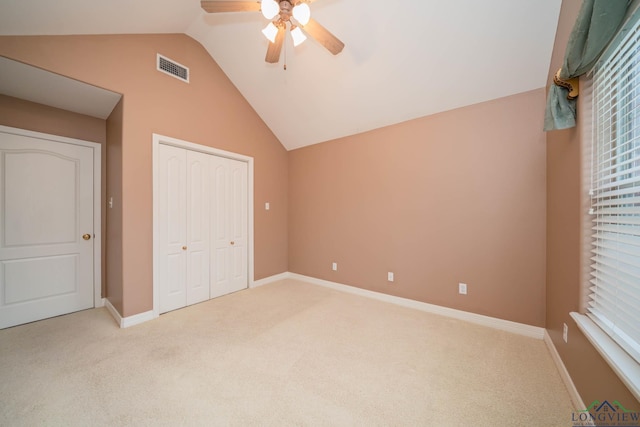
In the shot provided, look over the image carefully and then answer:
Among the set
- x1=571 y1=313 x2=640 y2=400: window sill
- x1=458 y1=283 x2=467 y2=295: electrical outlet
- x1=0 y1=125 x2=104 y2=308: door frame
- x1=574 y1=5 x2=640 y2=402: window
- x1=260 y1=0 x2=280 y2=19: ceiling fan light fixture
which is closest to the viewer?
x1=571 y1=313 x2=640 y2=400: window sill

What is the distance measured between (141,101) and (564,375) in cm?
459

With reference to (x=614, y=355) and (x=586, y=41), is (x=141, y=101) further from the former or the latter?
(x=614, y=355)

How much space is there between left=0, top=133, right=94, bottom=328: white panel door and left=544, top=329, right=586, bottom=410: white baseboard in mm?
4797

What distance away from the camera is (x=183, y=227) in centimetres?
303

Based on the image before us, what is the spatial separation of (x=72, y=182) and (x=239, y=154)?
202 cm

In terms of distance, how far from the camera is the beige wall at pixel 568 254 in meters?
1.30

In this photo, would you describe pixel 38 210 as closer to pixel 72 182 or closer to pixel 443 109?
pixel 72 182

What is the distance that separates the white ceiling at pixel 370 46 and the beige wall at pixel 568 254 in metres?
0.31

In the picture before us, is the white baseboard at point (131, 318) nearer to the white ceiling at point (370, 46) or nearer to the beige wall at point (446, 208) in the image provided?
the beige wall at point (446, 208)

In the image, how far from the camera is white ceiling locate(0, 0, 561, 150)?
1.97 metres

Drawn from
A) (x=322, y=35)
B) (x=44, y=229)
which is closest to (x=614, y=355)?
(x=322, y=35)

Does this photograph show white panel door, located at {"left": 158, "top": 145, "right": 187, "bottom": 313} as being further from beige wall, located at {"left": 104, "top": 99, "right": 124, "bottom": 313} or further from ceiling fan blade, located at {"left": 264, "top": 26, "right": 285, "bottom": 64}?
ceiling fan blade, located at {"left": 264, "top": 26, "right": 285, "bottom": 64}

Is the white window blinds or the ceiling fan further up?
the ceiling fan

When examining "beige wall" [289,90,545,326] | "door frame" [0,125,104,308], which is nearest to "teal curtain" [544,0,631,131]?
"beige wall" [289,90,545,326]
